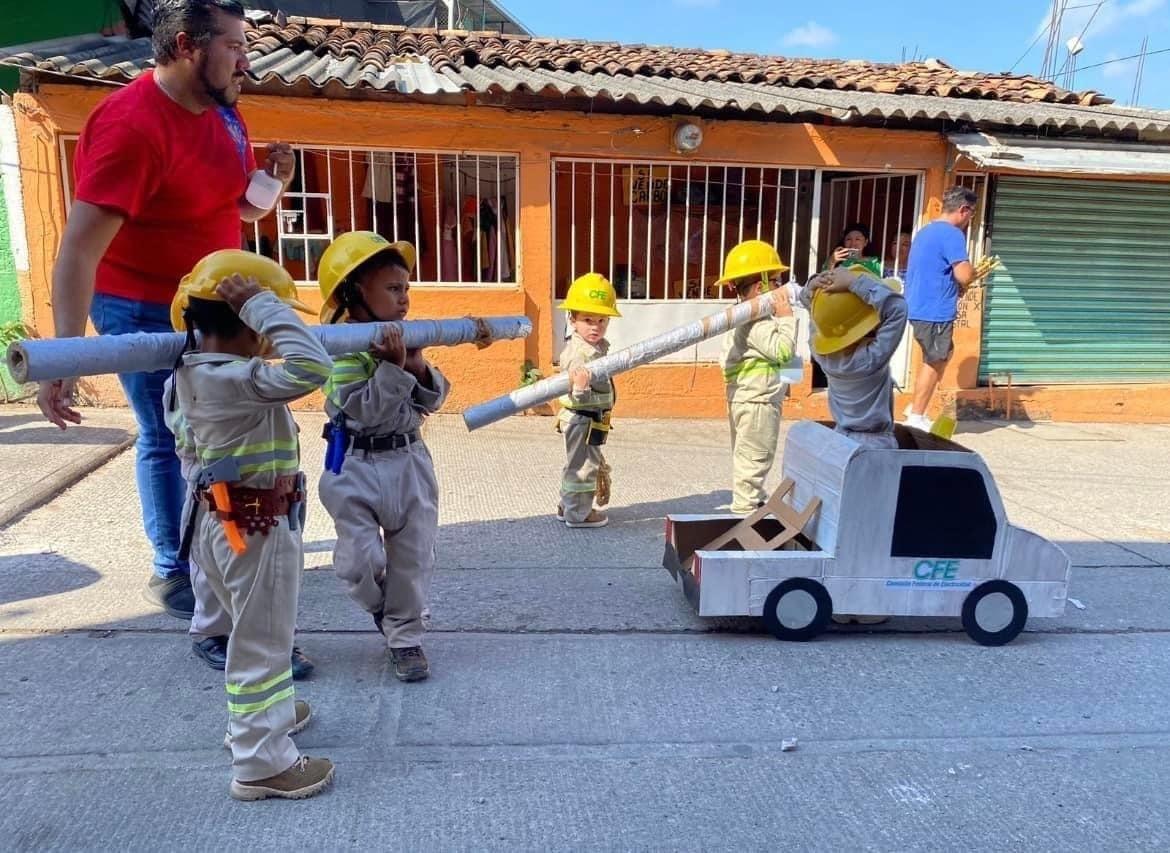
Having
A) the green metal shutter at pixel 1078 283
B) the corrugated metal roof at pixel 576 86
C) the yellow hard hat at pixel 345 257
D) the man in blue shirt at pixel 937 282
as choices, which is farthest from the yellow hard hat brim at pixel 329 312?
the green metal shutter at pixel 1078 283

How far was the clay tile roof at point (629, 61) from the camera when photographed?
25.0 ft

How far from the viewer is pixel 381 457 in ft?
8.99

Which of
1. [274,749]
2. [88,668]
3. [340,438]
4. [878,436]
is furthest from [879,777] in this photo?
[88,668]

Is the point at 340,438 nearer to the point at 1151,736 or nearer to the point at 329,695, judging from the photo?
the point at 329,695

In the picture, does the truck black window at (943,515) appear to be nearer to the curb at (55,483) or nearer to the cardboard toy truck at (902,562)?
the cardboard toy truck at (902,562)

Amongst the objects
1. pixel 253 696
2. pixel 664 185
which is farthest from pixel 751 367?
pixel 664 185

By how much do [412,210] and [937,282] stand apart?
4.35 metres

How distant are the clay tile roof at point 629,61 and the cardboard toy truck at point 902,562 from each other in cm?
567

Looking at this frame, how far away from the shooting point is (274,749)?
85.4 inches

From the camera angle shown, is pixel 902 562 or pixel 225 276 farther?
pixel 902 562

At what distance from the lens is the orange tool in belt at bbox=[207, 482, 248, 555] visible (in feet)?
6.87

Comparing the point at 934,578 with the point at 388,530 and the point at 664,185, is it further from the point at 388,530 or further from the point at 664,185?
the point at 664,185

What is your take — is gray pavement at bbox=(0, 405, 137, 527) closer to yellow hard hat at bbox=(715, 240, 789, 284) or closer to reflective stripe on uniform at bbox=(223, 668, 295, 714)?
reflective stripe on uniform at bbox=(223, 668, 295, 714)

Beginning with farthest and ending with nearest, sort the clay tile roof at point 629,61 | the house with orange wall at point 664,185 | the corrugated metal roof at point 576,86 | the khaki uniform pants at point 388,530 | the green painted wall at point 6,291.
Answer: the clay tile roof at point 629,61 → the house with orange wall at point 664,185 → the green painted wall at point 6,291 → the corrugated metal roof at point 576,86 → the khaki uniform pants at point 388,530
